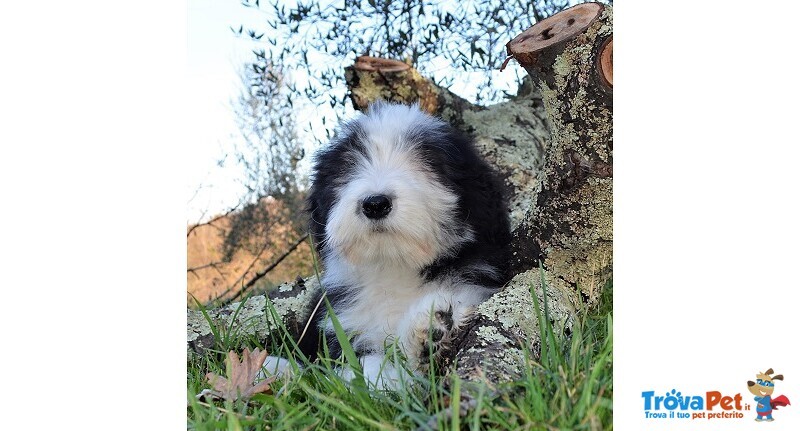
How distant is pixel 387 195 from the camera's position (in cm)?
273

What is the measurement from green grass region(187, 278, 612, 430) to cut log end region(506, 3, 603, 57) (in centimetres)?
100

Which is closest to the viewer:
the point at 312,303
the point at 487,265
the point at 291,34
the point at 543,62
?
the point at 543,62

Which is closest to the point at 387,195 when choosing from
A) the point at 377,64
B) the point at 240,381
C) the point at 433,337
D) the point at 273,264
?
the point at 433,337

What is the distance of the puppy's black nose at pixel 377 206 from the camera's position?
2.71 meters

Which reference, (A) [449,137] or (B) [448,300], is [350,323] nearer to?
(B) [448,300]

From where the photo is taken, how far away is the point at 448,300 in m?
2.85

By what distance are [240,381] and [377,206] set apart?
83 centimetres
